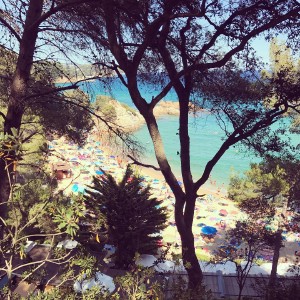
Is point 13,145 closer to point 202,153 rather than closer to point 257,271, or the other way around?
point 257,271

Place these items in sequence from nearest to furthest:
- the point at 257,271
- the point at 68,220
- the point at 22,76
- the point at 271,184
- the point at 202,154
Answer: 1. the point at 68,220
2. the point at 22,76
3. the point at 257,271
4. the point at 271,184
5. the point at 202,154

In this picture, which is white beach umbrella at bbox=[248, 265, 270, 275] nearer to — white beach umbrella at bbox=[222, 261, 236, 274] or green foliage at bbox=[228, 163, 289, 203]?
white beach umbrella at bbox=[222, 261, 236, 274]

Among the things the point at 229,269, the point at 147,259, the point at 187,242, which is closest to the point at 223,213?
the point at 229,269

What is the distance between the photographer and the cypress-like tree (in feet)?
25.8

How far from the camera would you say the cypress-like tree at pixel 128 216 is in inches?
309

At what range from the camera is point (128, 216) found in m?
8.09

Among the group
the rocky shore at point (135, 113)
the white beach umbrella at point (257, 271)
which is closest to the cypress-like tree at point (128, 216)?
the white beach umbrella at point (257, 271)

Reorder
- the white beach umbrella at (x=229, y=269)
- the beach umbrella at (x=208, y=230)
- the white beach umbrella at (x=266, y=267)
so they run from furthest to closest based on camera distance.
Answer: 1. the beach umbrella at (x=208, y=230)
2. the white beach umbrella at (x=266, y=267)
3. the white beach umbrella at (x=229, y=269)

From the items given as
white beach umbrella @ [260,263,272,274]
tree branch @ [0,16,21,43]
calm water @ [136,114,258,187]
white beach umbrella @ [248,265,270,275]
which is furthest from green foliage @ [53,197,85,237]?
calm water @ [136,114,258,187]

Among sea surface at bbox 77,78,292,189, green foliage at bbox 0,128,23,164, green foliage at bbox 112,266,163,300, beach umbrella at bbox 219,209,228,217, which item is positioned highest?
sea surface at bbox 77,78,292,189

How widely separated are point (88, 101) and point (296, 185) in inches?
171

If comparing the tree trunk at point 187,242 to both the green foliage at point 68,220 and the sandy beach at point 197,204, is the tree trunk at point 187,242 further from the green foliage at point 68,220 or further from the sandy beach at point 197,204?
the green foliage at point 68,220

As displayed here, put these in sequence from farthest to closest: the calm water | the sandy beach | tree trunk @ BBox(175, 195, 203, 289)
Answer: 1. the calm water
2. the sandy beach
3. tree trunk @ BBox(175, 195, 203, 289)

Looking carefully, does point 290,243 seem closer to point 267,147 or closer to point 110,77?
point 267,147
